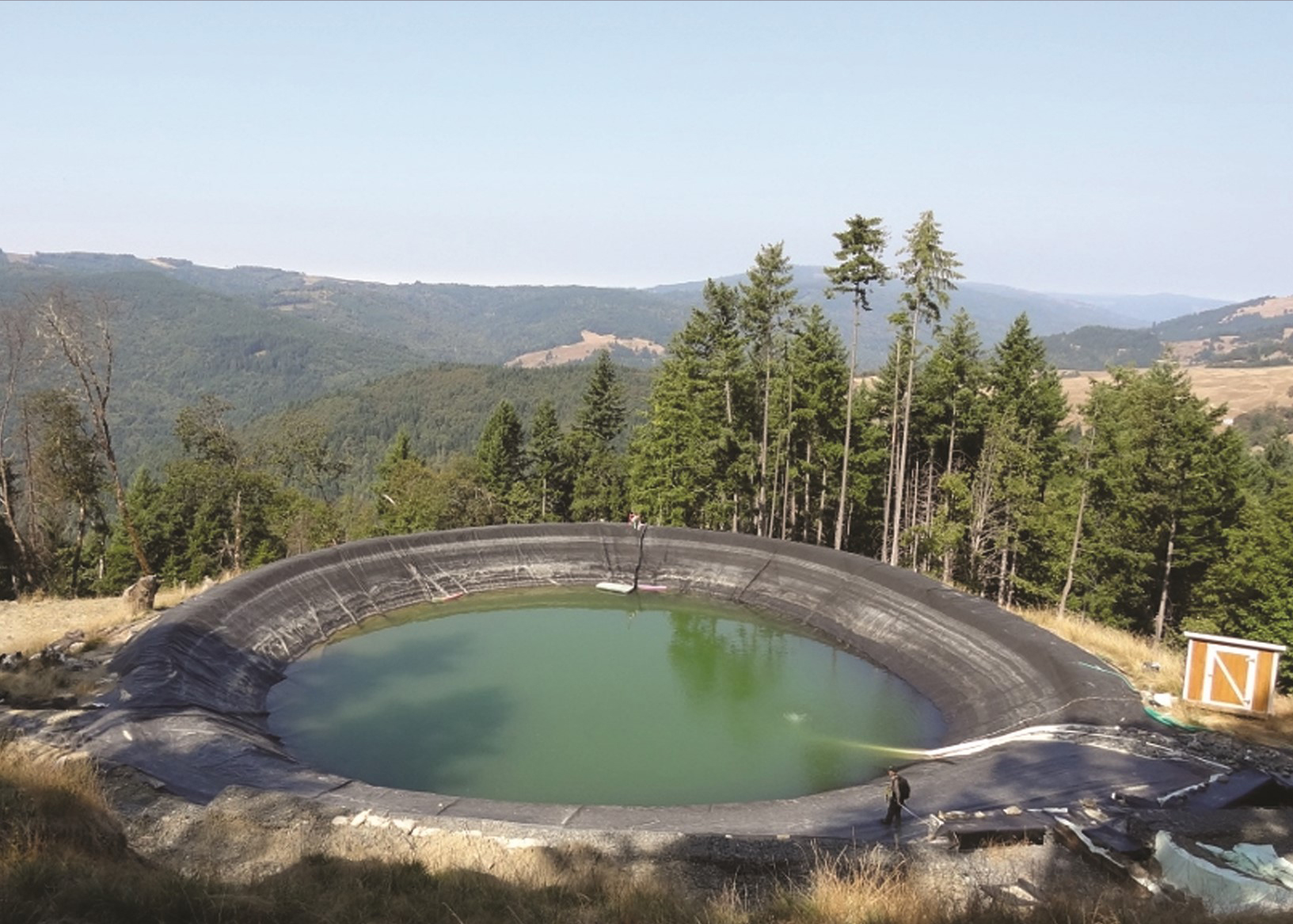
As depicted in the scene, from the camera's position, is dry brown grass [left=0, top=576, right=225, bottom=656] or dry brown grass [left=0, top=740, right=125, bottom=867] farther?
dry brown grass [left=0, top=576, right=225, bottom=656]

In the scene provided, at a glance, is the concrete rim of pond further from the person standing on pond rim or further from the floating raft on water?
the person standing on pond rim

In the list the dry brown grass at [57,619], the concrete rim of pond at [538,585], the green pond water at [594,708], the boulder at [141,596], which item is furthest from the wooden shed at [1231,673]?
the boulder at [141,596]

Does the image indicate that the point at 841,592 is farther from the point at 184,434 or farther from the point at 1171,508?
the point at 184,434

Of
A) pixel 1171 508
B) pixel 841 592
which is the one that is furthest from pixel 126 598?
pixel 1171 508

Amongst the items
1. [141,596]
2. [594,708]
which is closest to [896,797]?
[594,708]

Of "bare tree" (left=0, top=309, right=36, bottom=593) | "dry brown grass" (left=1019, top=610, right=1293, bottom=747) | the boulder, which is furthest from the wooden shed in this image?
"bare tree" (left=0, top=309, right=36, bottom=593)

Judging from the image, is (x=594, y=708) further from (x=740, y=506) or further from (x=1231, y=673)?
(x=740, y=506)
